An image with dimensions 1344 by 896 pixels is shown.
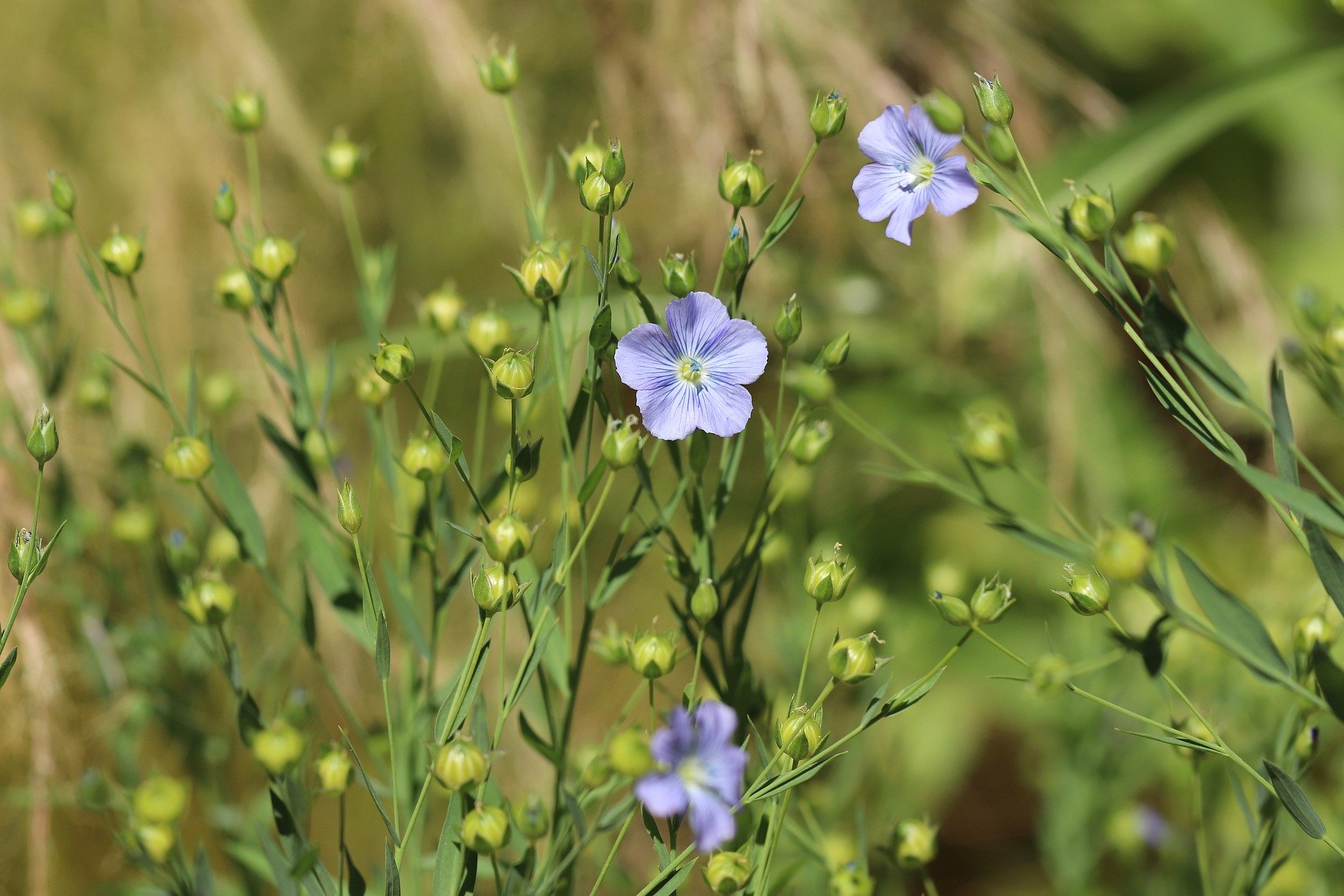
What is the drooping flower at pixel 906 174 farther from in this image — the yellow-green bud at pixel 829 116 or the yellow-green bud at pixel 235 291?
the yellow-green bud at pixel 235 291

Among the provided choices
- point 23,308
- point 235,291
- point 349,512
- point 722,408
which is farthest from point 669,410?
point 23,308

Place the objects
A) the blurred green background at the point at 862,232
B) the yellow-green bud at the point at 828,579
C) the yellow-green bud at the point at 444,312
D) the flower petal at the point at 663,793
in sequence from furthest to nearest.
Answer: the blurred green background at the point at 862,232 → the yellow-green bud at the point at 444,312 → the yellow-green bud at the point at 828,579 → the flower petal at the point at 663,793

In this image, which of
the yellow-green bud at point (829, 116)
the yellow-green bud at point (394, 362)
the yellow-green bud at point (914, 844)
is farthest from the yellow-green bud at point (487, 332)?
the yellow-green bud at point (914, 844)

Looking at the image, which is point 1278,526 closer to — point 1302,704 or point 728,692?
point 1302,704

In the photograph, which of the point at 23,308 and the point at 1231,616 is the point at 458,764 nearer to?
the point at 1231,616

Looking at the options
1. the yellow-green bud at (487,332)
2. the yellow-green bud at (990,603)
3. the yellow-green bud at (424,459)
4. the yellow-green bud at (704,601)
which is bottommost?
the yellow-green bud at (990,603)

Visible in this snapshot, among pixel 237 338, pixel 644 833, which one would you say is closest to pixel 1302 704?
pixel 644 833
